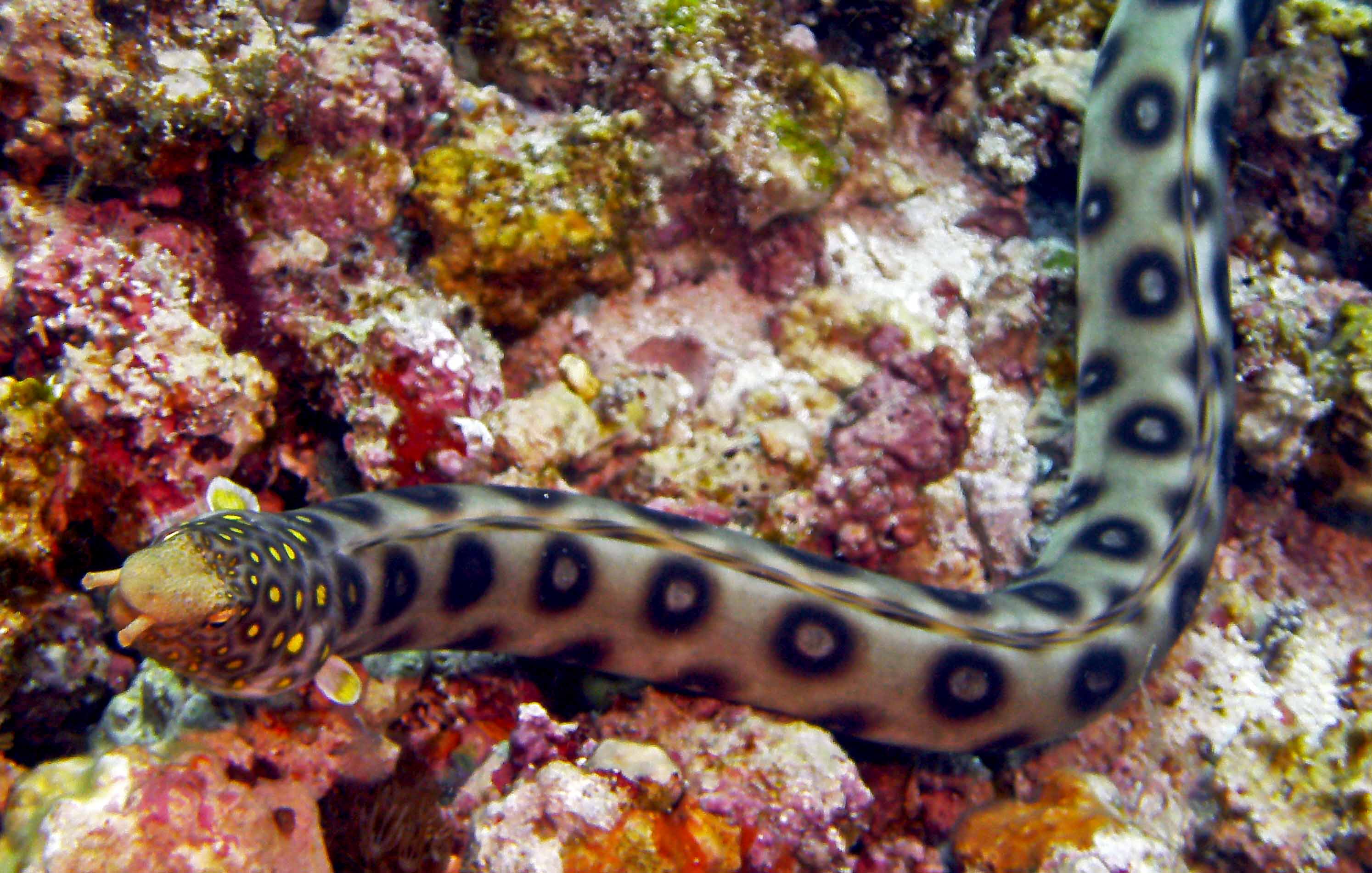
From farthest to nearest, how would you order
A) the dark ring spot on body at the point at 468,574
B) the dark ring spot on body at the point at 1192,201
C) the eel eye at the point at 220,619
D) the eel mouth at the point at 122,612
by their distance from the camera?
the dark ring spot on body at the point at 1192,201 < the dark ring spot on body at the point at 468,574 < the eel eye at the point at 220,619 < the eel mouth at the point at 122,612

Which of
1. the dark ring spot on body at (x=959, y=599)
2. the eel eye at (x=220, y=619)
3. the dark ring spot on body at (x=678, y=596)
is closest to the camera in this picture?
the eel eye at (x=220, y=619)

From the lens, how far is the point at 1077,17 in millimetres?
5391

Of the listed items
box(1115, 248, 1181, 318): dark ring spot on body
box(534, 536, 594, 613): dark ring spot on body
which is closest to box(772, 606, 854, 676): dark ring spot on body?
box(534, 536, 594, 613): dark ring spot on body

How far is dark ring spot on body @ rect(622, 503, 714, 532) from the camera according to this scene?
342cm

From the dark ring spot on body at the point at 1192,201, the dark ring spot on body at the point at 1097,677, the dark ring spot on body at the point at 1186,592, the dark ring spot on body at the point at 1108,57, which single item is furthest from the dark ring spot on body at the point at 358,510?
the dark ring spot on body at the point at 1108,57

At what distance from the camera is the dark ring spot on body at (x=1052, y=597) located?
3.67 meters

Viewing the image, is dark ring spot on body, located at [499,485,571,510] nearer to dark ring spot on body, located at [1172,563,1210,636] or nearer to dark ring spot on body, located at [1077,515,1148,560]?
dark ring spot on body, located at [1077,515,1148,560]

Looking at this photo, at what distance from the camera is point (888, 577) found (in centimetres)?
370

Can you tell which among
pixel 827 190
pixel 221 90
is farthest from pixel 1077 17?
pixel 221 90

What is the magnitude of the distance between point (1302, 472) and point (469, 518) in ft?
14.8

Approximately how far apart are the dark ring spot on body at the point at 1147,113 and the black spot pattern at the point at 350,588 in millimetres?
4336

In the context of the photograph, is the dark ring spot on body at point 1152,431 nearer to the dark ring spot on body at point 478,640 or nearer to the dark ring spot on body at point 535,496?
the dark ring spot on body at point 535,496

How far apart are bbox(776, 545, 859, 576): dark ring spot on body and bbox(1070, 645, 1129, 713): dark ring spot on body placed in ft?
3.28

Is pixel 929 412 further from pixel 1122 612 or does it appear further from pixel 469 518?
pixel 469 518
